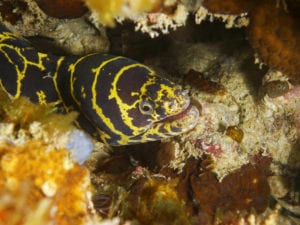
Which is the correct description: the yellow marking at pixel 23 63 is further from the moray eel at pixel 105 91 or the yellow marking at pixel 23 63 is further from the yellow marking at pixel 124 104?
the yellow marking at pixel 124 104

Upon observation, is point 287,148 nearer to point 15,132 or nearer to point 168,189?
point 168,189

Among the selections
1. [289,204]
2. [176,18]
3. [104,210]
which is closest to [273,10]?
[176,18]

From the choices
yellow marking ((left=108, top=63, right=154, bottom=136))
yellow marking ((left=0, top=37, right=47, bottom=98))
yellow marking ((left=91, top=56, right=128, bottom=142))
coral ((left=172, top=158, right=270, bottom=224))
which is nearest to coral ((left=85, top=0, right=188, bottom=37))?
yellow marking ((left=108, top=63, right=154, bottom=136))

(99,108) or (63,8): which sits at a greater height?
(63,8)

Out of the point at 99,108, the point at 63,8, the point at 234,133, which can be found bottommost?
the point at 234,133

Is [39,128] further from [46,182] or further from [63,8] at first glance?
[63,8]

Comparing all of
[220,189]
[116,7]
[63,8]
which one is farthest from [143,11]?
[220,189]
